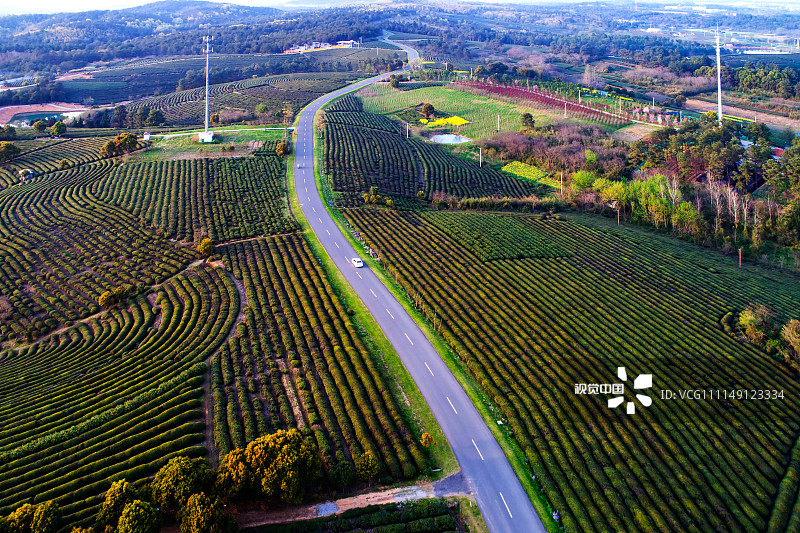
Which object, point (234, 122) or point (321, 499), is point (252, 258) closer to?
point (321, 499)

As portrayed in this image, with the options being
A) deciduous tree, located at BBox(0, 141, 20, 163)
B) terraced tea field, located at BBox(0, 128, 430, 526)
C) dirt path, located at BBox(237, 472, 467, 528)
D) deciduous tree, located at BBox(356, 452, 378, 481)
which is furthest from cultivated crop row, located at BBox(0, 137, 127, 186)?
deciduous tree, located at BBox(356, 452, 378, 481)

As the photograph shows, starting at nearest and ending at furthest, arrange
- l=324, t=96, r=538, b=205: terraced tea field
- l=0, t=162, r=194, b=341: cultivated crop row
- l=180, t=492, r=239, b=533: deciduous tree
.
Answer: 1. l=180, t=492, r=239, b=533: deciduous tree
2. l=0, t=162, r=194, b=341: cultivated crop row
3. l=324, t=96, r=538, b=205: terraced tea field

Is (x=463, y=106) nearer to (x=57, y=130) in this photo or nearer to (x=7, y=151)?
(x=57, y=130)

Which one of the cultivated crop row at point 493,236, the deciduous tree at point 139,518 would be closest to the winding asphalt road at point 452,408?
the cultivated crop row at point 493,236

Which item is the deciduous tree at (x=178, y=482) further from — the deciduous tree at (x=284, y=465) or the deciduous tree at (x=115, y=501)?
the deciduous tree at (x=284, y=465)

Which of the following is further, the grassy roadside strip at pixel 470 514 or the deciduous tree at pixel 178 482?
the grassy roadside strip at pixel 470 514

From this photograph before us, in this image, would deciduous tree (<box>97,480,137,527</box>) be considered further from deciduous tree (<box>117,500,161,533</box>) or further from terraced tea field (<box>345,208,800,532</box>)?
terraced tea field (<box>345,208,800,532</box>)

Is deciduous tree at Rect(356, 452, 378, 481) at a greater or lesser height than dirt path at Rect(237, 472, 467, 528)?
greater

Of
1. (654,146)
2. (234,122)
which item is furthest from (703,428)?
(234,122)
